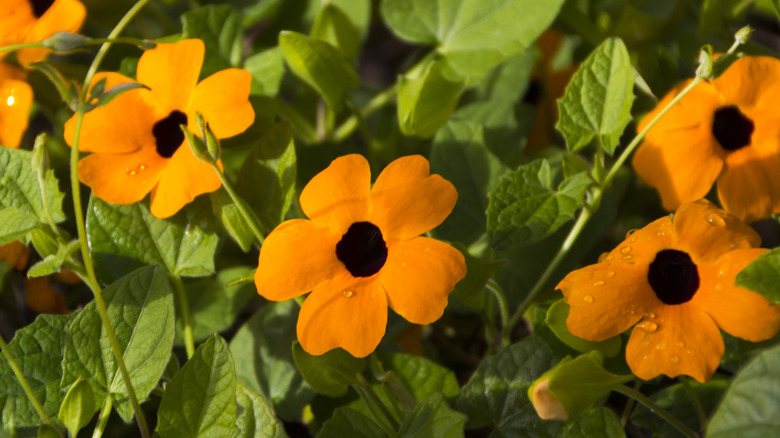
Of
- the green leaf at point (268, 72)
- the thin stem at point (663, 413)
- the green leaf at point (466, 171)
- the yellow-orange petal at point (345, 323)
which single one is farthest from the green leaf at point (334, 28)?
the thin stem at point (663, 413)

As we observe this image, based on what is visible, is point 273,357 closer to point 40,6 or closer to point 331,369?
point 331,369

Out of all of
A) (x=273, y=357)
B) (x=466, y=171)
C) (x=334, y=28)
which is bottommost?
(x=273, y=357)

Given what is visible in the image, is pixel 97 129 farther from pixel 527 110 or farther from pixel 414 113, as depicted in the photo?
pixel 527 110

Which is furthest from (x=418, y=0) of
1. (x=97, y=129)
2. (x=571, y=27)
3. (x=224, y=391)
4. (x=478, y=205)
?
(x=224, y=391)

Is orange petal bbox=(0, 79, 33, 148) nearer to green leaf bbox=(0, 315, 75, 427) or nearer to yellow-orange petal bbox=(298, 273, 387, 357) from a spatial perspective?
green leaf bbox=(0, 315, 75, 427)

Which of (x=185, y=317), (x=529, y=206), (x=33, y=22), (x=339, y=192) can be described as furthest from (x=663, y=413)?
(x=33, y=22)

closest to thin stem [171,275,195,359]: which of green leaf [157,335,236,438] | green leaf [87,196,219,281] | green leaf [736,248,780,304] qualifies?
green leaf [87,196,219,281]
